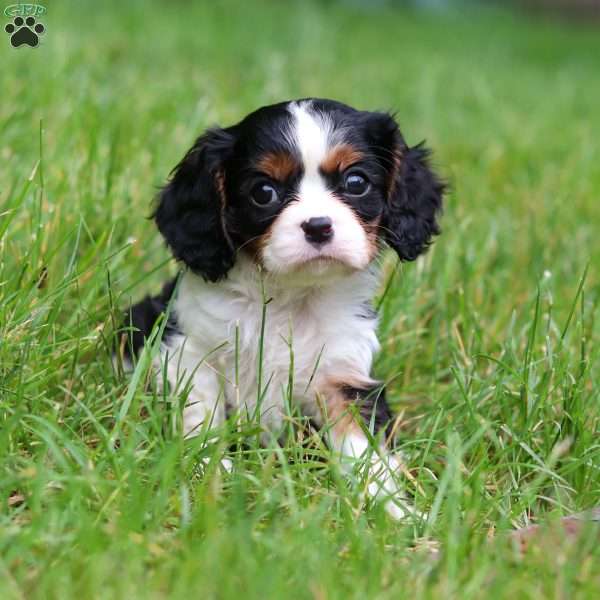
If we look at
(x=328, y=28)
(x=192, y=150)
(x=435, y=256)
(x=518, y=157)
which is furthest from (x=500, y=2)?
(x=192, y=150)

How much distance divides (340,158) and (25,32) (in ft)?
10.7

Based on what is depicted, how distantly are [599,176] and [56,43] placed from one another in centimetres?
351

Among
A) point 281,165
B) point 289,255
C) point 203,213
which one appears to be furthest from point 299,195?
point 203,213

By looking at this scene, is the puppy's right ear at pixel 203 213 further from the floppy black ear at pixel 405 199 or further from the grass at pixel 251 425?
the floppy black ear at pixel 405 199

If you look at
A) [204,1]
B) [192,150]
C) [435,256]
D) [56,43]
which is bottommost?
[435,256]

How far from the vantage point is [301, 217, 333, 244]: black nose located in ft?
9.97

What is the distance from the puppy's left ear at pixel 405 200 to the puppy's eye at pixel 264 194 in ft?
1.43

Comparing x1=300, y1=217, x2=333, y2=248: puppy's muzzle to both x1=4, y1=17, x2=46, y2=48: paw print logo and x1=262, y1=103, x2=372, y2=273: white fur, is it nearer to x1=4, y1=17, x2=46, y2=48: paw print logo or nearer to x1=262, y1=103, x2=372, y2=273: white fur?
x1=262, y1=103, x2=372, y2=273: white fur

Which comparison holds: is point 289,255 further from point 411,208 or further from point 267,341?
point 411,208

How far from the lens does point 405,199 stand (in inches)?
139

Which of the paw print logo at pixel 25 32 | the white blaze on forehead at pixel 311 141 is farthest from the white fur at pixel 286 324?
the paw print logo at pixel 25 32

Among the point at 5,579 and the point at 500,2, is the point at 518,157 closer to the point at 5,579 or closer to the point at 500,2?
the point at 5,579

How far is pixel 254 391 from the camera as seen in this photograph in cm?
340

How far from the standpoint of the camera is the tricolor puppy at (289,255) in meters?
3.18
